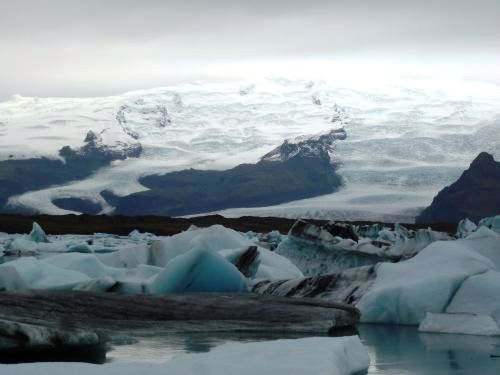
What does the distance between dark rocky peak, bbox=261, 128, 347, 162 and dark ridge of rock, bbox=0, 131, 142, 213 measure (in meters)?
18.0

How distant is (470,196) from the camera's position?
82438mm

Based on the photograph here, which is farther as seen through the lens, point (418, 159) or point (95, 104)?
point (95, 104)

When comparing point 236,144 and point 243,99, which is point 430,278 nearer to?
point 236,144

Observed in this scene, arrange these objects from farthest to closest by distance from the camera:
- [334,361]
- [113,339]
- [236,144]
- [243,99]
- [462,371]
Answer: [243,99], [236,144], [113,339], [462,371], [334,361]

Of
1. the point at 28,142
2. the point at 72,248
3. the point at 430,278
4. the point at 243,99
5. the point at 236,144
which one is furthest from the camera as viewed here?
the point at 243,99

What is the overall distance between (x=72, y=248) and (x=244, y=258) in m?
8.43

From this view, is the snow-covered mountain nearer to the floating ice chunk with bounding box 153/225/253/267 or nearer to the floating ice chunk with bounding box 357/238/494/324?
the floating ice chunk with bounding box 153/225/253/267

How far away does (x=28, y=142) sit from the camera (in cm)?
11981

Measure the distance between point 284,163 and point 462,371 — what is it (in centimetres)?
11383

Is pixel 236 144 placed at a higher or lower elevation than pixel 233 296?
lower

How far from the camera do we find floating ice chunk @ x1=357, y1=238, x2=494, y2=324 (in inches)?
341

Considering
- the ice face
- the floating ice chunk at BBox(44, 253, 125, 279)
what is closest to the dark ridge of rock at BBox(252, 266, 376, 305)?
the ice face

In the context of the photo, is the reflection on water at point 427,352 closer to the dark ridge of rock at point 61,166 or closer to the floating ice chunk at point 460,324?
the floating ice chunk at point 460,324

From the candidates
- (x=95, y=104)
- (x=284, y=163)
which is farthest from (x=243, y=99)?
(x=95, y=104)
